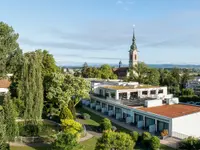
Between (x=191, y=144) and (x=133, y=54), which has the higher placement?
(x=133, y=54)

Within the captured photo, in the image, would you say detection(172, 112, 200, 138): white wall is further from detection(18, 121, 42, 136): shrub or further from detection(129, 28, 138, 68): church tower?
detection(129, 28, 138, 68): church tower

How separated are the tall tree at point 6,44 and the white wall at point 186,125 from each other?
74.0ft

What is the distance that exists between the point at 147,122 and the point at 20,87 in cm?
1626

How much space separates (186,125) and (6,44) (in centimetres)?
2521

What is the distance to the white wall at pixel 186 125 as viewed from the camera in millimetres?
26194

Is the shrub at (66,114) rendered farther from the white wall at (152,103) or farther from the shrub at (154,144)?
the white wall at (152,103)

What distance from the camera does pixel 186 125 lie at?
27.4 meters

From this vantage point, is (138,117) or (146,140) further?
(138,117)

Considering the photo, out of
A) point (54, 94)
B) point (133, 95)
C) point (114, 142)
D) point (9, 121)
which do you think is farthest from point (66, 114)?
point (133, 95)

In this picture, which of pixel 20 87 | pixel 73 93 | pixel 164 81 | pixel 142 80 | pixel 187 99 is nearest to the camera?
pixel 20 87

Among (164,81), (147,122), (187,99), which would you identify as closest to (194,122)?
(147,122)

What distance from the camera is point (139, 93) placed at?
39.4 m

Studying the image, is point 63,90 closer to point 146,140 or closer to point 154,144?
point 146,140

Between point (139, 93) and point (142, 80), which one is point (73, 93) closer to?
point (139, 93)
